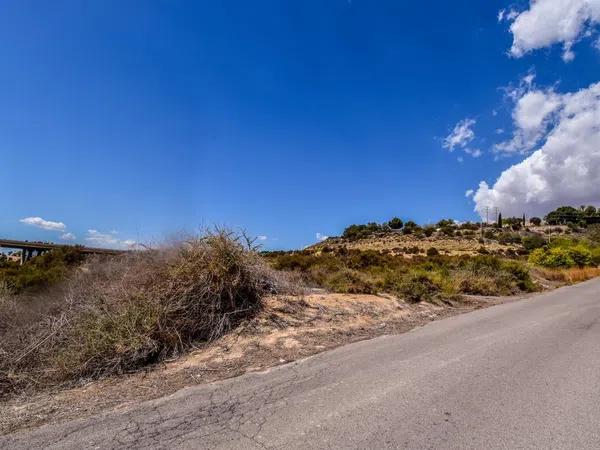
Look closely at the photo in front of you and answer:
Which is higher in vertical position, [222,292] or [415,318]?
[222,292]

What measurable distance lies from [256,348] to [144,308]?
2106mm

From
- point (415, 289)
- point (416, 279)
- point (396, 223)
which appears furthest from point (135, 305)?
point (396, 223)

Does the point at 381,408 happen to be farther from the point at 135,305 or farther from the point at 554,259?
the point at 554,259

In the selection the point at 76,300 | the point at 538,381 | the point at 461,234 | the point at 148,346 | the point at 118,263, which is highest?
the point at 461,234

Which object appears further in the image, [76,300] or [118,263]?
[118,263]

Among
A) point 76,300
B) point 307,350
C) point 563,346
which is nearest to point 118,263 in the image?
point 76,300

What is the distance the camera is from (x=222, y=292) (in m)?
8.30

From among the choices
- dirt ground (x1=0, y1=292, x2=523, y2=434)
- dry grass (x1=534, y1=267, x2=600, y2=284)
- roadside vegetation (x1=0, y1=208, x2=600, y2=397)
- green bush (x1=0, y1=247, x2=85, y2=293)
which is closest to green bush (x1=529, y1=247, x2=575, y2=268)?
dry grass (x1=534, y1=267, x2=600, y2=284)

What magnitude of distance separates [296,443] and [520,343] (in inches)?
231

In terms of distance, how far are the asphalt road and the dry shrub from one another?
1.76 meters

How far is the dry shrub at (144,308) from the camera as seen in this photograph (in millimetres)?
6012

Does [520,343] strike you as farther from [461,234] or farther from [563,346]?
[461,234]

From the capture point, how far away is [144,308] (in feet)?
22.5

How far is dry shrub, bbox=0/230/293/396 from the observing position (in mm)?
6012
